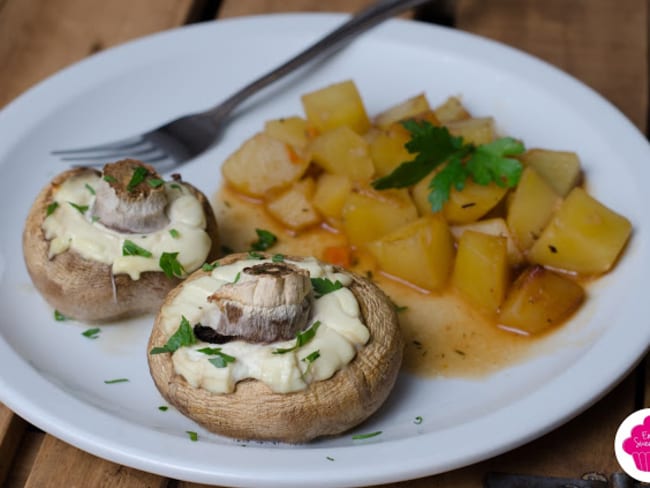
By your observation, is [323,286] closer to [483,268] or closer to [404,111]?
[483,268]

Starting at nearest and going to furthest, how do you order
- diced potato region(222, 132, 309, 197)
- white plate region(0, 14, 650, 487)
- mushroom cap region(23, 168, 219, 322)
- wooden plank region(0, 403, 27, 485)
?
1. white plate region(0, 14, 650, 487)
2. wooden plank region(0, 403, 27, 485)
3. mushroom cap region(23, 168, 219, 322)
4. diced potato region(222, 132, 309, 197)

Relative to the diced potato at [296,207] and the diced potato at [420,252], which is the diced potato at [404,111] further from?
the diced potato at [420,252]

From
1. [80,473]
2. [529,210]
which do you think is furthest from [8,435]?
[529,210]

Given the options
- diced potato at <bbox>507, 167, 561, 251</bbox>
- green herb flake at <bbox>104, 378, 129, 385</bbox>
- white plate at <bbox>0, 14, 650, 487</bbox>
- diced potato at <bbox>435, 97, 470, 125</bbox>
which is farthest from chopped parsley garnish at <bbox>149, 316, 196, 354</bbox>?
diced potato at <bbox>435, 97, 470, 125</bbox>

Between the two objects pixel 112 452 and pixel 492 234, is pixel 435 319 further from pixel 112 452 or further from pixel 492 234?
pixel 112 452

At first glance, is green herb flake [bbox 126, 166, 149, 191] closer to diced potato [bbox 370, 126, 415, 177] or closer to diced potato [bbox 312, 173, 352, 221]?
diced potato [bbox 312, 173, 352, 221]

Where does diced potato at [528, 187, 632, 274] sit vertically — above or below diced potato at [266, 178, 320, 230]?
above
